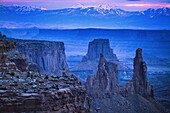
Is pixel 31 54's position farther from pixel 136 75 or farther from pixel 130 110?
pixel 130 110

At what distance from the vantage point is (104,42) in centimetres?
15212

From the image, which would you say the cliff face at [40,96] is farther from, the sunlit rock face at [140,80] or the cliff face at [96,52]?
the cliff face at [96,52]

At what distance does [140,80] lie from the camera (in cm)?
A: 8175

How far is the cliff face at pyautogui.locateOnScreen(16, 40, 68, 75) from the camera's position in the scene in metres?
85.7

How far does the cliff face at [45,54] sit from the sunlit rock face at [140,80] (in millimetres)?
17725

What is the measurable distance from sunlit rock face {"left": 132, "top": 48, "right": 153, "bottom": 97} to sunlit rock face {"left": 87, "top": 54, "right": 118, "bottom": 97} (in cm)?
406

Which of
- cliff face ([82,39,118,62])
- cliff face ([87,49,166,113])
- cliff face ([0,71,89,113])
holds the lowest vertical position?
cliff face ([87,49,166,113])

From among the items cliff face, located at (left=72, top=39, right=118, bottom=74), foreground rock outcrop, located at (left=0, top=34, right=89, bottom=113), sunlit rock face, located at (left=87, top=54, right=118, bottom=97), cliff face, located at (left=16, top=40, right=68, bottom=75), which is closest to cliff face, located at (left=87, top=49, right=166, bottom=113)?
sunlit rock face, located at (left=87, top=54, right=118, bottom=97)

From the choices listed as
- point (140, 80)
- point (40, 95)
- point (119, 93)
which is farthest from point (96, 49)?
point (40, 95)

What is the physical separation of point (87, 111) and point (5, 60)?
8.79 metres

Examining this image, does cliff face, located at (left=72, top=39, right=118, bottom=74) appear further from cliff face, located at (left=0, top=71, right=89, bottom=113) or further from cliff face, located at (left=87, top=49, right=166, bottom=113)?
cliff face, located at (left=0, top=71, right=89, bottom=113)

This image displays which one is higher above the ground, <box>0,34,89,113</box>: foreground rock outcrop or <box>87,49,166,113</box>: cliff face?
<box>0,34,89,113</box>: foreground rock outcrop

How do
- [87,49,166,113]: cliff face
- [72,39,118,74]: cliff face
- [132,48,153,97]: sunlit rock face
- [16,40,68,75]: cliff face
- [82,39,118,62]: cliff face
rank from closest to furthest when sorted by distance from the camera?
[87,49,166,113]: cliff face < [132,48,153,97]: sunlit rock face < [16,40,68,75]: cliff face < [72,39,118,74]: cliff face < [82,39,118,62]: cliff face

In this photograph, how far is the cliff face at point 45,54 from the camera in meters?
85.7
